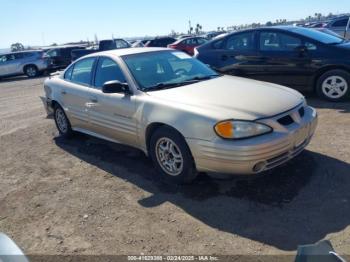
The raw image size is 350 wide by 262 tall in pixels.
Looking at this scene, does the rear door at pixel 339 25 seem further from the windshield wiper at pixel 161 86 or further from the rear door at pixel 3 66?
the rear door at pixel 3 66

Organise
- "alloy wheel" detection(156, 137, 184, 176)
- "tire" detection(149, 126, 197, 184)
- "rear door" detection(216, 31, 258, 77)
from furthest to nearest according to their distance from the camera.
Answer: "rear door" detection(216, 31, 258, 77) → "alloy wheel" detection(156, 137, 184, 176) → "tire" detection(149, 126, 197, 184)

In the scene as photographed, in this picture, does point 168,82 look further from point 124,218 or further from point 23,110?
point 23,110

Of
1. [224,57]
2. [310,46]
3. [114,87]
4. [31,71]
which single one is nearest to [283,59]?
[310,46]

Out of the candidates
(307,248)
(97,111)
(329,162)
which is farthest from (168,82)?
(307,248)

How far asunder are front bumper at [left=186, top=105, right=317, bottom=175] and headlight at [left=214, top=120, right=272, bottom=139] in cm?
5

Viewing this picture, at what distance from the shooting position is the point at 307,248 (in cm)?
197

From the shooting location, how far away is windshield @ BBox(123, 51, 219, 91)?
15.3 ft

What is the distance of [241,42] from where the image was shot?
8117mm

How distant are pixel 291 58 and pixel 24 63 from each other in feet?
53.4

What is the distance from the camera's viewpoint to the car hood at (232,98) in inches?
148

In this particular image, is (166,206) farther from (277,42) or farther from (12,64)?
(12,64)

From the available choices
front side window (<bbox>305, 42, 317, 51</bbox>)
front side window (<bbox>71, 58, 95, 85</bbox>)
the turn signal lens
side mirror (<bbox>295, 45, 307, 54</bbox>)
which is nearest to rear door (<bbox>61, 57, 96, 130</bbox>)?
front side window (<bbox>71, 58, 95, 85</bbox>)

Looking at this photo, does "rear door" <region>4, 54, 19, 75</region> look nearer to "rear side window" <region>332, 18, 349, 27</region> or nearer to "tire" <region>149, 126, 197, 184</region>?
"rear side window" <region>332, 18, 349, 27</region>

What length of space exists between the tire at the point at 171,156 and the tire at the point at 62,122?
2.37 metres
